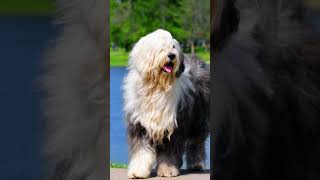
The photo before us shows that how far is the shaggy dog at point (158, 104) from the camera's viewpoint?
227 inches

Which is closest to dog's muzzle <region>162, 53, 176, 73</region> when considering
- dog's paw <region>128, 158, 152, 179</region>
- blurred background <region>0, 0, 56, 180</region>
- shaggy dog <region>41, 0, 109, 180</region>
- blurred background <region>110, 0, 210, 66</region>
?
dog's paw <region>128, 158, 152, 179</region>

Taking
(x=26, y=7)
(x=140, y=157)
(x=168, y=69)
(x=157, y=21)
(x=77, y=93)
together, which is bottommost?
(x=140, y=157)

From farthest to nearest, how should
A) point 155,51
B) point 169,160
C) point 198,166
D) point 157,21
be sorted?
point 157,21 → point 198,166 → point 169,160 → point 155,51

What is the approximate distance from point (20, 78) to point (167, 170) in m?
2.99

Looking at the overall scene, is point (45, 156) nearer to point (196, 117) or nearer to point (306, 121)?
point (306, 121)

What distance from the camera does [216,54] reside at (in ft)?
10.0

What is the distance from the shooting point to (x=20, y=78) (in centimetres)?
312

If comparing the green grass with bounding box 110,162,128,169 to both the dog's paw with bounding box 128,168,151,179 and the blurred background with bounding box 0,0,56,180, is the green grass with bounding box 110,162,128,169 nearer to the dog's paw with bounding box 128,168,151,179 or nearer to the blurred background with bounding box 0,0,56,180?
the dog's paw with bounding box 128,168,151,179

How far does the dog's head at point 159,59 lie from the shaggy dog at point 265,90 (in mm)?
2636

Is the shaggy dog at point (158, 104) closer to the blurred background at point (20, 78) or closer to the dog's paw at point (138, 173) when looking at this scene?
the dog's paw at point (138, 173)

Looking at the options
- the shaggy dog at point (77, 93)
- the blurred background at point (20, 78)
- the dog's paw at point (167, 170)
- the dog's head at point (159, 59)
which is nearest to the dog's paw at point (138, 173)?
the dog's paw at point (167, 170)

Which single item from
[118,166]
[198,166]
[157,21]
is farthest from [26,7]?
[157,21]

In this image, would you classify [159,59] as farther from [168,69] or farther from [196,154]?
[196,154]

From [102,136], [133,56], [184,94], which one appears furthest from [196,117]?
[102,136]
